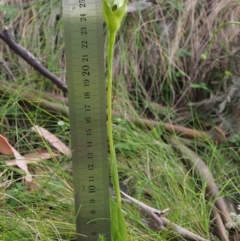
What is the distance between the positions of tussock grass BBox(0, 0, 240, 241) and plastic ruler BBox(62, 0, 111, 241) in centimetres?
19

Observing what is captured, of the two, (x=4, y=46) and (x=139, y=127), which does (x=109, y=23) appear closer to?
(x=139, y=127)

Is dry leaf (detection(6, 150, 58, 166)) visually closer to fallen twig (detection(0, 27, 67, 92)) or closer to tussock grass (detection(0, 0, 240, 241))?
tussock grass (detection(0, 0, 240, 241))

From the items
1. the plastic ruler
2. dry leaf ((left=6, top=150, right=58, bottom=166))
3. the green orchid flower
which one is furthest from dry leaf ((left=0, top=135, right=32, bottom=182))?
the green orchid flower

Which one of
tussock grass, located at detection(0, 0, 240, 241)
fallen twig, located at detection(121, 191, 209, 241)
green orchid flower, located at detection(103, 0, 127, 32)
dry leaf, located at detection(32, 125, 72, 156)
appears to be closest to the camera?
green orchid flower, located at detection(103, 0, 127, 32)

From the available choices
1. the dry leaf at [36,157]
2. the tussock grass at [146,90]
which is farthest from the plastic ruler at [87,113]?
the dry leaf at [36,157]

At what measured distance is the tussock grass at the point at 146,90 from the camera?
1.34m

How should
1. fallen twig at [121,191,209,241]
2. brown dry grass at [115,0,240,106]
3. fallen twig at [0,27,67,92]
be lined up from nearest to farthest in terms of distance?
fallen twig at [121,191,209,241] < fallen twig at [0,27,67,92] < brown dry grass at [115,0,240,106]

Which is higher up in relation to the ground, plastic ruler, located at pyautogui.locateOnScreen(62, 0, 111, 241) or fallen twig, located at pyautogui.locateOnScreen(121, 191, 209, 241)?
plastic ruler, located at pyautogui.locateOnScreen(62, 0, 111, 241)

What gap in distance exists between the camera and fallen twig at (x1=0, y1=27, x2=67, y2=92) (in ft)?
5.20

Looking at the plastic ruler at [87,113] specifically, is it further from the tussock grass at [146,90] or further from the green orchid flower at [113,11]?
the tussock grass at [146,90]

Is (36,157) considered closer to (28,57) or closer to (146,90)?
(28,57)

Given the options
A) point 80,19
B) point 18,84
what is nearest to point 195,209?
point 80,19

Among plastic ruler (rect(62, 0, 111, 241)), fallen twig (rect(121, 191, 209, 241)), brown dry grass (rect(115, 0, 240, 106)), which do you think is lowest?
fallen twig (rect(121, 191, 209, 241))

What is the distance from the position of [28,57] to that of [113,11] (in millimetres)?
779
